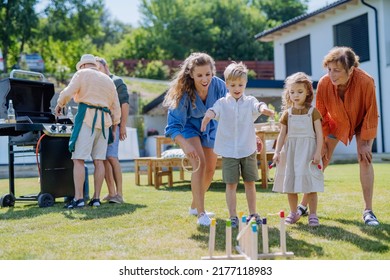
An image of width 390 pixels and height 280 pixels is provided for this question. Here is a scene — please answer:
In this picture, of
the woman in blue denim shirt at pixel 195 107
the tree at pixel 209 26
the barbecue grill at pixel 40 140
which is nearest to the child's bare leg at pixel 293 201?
the woman in blue denim shirt at pixel 195 107

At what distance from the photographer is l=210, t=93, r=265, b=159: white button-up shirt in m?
4.45

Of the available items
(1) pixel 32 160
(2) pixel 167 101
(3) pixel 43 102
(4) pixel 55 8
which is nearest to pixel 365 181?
(2) pixel 167 101

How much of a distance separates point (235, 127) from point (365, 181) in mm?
1152

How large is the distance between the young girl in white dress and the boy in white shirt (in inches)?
9.3

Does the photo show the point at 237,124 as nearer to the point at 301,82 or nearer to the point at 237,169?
the point at 237,169

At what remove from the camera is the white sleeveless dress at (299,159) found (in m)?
4.41

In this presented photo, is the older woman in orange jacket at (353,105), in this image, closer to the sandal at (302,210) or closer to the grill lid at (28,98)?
the sandal at (302,210)

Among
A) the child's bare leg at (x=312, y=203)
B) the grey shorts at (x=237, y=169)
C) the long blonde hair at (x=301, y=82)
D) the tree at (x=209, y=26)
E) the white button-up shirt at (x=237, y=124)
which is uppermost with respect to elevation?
the tree at (x=209, y=26)

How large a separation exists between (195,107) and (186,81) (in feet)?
0.78

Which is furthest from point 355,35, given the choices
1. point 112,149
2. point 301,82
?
point 301,82

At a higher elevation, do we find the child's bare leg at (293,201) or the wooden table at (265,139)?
the wooden table at (265,139)

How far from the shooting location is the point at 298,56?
69.9 feet

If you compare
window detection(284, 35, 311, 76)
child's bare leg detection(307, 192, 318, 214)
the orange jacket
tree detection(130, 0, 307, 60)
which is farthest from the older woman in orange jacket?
tree detection(130, 0, 307, 60)
